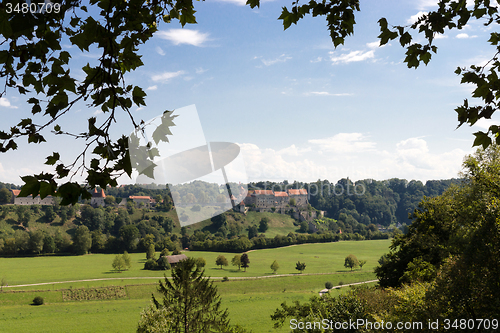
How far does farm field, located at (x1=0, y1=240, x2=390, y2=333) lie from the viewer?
136 ft

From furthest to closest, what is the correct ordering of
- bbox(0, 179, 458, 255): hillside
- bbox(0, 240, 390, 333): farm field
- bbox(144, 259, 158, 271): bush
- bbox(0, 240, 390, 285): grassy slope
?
bbox(0, 179, 458, 255): hillside < bbox(144, 259, 158, 271): bush < bbox(0, 240, 390, 285): grassy slope < bbox(0, 240, 390, 333): farm field

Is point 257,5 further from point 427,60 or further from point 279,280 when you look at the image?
point 279,280

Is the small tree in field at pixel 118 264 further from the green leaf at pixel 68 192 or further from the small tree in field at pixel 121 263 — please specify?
the green leaf at pixel 68 192

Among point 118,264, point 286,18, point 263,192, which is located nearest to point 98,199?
point 118,264

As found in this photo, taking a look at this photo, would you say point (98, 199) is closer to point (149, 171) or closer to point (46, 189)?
point (149, 171)

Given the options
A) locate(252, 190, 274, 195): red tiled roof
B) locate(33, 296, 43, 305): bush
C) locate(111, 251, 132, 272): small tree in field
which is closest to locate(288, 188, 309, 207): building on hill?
locate(252, 190, 274, 195): red tiled roof

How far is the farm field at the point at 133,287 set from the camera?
41344 millimetres

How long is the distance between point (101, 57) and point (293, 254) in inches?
3915

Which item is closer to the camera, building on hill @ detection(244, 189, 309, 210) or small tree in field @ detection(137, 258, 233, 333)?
small tree in field @ detection(137, 258, 233, 333)

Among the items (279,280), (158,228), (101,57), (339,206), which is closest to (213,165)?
(101,57)

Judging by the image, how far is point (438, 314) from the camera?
1130cm

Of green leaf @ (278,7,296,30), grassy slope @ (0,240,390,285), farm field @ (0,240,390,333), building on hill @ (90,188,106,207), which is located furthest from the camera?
building on hill @ (90,188,106,207)

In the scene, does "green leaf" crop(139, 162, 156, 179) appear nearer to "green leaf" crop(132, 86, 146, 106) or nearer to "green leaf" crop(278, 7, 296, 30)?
"green leaf" crop(132, 86, 146, 106)

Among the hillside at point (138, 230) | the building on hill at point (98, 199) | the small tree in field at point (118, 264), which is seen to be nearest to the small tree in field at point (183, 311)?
the small tree in field at point (118, 264)
